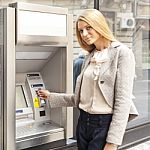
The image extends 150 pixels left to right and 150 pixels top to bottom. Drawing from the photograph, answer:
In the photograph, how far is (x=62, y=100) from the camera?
2.88 m

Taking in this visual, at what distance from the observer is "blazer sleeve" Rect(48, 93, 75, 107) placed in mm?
2834

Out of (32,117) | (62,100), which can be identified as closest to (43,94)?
(62,100)

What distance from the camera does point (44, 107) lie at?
3.34 meters

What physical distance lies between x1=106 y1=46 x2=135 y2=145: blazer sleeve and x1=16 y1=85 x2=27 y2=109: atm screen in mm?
1068

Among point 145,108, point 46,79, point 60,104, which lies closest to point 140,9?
point 145,108

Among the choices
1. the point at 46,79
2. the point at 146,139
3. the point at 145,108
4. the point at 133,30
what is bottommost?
the point at 146,139

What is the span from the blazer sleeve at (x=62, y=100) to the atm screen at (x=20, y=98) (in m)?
0.38

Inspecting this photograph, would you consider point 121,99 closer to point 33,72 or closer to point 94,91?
point 94,91

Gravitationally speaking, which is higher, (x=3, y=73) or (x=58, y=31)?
(x=58, y=31)

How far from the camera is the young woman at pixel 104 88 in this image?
2406mm

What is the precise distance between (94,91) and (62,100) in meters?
0.48

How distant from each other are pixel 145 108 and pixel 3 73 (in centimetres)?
383

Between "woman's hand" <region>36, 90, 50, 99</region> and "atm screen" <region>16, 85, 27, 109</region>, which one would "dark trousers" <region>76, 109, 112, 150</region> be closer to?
"woman's hand" <region>36, 90, 50, 99</region>

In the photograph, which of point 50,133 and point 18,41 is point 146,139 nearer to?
point 50,133
